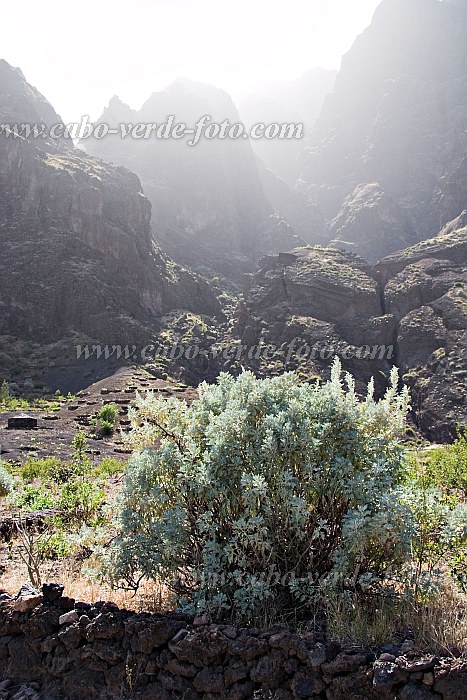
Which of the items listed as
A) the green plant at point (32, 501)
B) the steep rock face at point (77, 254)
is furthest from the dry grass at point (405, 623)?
the steep rock face at point (77, 254)

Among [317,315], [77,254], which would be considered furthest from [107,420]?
[77,254]

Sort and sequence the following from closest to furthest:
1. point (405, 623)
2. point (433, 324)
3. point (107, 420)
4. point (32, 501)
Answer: point (405, 623) → point (32, 501) → point (107, 420) → point (433, 324)

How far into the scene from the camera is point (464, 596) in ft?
17.7

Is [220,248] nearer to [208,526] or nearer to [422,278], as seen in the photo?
[422,278]

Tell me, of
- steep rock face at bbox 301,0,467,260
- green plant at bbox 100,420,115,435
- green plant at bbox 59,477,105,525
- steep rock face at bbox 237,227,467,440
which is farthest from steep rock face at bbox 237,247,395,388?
steep rock face at bbox 301,0,467,260

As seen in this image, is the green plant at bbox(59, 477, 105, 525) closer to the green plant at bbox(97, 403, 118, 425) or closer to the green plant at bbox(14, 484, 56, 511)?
the green plant at bbox(14, 484, 56, 511)

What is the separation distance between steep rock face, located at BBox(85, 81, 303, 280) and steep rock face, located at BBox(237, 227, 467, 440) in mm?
53723

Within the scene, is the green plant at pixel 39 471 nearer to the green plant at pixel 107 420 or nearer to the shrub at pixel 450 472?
the shrub at pixel 450 472

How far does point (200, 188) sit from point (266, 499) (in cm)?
16807

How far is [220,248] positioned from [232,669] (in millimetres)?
150696

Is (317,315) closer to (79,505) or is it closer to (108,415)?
(108,415)

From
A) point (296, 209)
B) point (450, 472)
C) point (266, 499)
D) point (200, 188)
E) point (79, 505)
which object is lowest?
point (79, 505)

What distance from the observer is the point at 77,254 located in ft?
298

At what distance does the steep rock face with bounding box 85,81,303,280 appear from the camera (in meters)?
148
